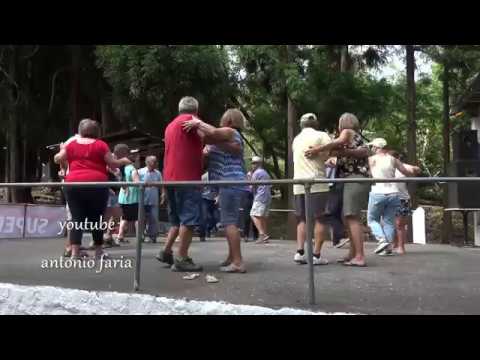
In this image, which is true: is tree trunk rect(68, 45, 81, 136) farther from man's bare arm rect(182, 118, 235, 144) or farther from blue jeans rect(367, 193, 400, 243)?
blue jeans rect(367, 193, 400, 243)

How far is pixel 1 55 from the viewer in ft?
71.2

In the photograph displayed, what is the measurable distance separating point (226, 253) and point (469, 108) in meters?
16.6

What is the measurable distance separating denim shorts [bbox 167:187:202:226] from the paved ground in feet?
0.84

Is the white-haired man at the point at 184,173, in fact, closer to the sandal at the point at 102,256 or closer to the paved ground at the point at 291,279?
the paved ground at the point at 291,279

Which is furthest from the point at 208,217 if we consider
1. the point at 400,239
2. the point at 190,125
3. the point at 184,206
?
the point at 400,239

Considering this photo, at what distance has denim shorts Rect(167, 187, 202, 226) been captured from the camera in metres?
5.18

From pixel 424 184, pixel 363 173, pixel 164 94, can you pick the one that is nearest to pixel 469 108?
pixel 164 94

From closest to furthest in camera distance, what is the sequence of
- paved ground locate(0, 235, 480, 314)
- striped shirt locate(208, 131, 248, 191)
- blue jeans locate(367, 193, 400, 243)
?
paved ground locate(0, 235, 480, 314), blue jeans locate(367, 193, 400, 243), striped shirt locate(208, 131, 248, 191)

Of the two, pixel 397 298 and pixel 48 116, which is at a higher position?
pixel 48 116

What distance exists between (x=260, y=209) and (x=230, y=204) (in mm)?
291

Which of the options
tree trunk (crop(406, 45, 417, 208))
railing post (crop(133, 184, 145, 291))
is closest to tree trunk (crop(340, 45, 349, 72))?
tree trunk (crop(406, 45, 417, 208))
